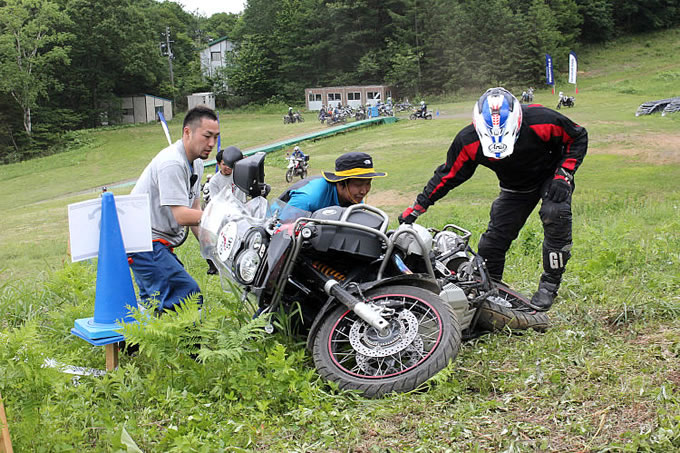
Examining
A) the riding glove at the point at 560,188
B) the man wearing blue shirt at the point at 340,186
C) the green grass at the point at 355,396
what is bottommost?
the green grass at the point at 355,396

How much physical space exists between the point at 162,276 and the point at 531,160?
3172 mm

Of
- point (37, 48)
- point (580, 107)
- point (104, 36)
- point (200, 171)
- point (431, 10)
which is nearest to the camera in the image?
point (200, 171)

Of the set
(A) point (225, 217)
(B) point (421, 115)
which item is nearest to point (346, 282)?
(A) point (225, 217)

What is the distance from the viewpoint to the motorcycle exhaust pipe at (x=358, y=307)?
3547 millimetres

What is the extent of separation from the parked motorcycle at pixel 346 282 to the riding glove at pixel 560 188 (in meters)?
1.45

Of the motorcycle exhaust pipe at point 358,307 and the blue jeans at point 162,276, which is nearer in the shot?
the motorcycle exhaust pipe at point 358,307

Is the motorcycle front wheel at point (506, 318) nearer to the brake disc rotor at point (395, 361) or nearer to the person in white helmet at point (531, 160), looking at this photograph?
the person in white helmet at point (531, 160)

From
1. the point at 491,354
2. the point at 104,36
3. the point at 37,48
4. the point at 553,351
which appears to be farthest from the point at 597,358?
the point at 104,36

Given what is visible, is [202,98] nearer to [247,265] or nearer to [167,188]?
[167,188]

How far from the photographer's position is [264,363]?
12.8ft

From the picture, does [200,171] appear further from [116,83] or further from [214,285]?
[116,83]

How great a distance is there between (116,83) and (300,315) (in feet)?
216

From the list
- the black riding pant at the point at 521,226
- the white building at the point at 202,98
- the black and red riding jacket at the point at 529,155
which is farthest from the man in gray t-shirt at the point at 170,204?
the white building at the point at 202,98

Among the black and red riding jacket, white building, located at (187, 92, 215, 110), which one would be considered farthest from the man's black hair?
white building, located at (187, 92, 215, 110)
